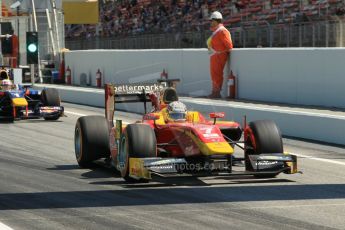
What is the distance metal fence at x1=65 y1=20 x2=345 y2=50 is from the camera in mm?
23172

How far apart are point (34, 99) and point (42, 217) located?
44.3ft

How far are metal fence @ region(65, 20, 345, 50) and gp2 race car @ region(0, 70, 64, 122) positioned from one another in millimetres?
6882

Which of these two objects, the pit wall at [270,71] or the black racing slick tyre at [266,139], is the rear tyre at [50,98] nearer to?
the pit wall at [270,71]

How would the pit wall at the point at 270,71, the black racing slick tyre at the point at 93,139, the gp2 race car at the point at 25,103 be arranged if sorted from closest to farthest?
the black racing slick tyre at the point at 93,139 → the pit wall at the point at 270,71 → the gp2 race car at the point at 25,103

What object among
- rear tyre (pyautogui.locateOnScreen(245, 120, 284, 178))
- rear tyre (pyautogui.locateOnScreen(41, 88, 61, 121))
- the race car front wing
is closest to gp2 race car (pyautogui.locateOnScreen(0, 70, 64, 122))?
rear tyre (pyautogui.locateOnScreen(41, 88, 61, 121))

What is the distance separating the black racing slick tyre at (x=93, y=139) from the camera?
1258 cm

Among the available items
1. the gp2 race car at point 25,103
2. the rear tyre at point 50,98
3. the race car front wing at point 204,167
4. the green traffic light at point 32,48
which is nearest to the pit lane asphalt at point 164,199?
the race car front wing at point 204,167

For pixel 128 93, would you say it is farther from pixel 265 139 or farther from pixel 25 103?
pixel 25 103

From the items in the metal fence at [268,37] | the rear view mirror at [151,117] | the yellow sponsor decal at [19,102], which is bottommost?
the yellow sponsor decal at [19,102]

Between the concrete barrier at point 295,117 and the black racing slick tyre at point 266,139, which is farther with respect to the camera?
the concrete barrier at point 295,117

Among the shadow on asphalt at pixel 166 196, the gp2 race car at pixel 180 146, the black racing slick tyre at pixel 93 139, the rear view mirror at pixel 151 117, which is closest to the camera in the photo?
the shadow on asphalt at pixel 166 196

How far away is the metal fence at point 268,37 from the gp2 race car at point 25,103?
271 inches

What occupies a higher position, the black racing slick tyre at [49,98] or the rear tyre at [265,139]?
the rear tyre at [265,139]

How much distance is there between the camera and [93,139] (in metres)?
12.6
